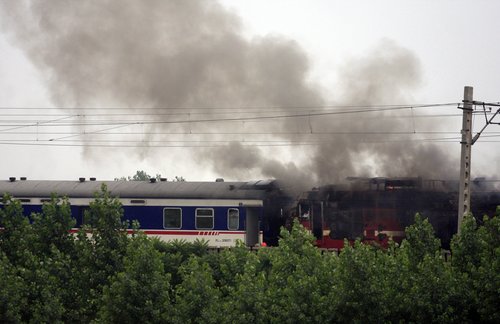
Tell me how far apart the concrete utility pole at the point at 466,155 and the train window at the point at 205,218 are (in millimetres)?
13745

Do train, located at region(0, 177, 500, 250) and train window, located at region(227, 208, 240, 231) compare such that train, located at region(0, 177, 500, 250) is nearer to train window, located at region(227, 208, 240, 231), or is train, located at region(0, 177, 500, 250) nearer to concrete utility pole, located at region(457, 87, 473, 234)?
train window, located at region(227, 208, 240, 231)

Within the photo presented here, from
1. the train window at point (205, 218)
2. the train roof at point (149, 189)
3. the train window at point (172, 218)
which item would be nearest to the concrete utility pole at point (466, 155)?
the train roof at point (149, 189)

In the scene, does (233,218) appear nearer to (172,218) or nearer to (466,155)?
(172,218)

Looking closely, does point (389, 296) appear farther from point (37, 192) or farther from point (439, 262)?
point (37, 192)

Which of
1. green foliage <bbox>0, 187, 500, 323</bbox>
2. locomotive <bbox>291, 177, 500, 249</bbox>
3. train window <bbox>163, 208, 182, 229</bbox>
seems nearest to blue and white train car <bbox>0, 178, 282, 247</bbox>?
train window <bbox>163, 208, 182, 229</bbox>

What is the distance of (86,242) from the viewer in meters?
31.7

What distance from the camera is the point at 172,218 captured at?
41.8 m

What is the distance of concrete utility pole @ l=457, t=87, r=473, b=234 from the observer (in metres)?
31.4

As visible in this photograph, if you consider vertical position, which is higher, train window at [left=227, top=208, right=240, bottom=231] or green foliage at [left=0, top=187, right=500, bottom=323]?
train window at [left=227, top=208, right=240, bottom=231]

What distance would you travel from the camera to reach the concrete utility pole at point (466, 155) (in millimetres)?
31422

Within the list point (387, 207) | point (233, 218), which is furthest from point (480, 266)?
point (233, 218)

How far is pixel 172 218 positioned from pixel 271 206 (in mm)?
5103

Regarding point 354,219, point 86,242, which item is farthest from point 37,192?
point 354,219

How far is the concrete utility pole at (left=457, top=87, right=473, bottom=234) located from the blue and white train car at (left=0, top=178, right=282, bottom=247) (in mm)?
11818
